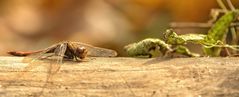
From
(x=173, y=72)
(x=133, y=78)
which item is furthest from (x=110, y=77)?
(x=173, y=72)

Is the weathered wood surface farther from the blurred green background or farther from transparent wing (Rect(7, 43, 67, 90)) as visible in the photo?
the blurred green background

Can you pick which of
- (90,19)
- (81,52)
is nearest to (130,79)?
(81,52)

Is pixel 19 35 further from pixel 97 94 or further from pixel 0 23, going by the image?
pixel 97 94

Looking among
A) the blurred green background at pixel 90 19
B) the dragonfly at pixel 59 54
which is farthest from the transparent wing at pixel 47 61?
the blurred green background at pixel 90 19

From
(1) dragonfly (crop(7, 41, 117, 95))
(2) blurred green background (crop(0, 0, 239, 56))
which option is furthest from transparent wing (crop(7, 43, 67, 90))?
(2) blurred green background (crop(0, 0, 239, 56))

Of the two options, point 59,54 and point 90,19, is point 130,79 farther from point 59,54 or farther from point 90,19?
point 90,19

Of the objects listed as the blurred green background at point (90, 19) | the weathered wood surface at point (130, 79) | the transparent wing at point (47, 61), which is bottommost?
the weathered wood surface at point (130, 79)

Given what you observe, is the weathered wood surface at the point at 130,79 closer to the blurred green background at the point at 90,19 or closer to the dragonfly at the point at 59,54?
the dragonfly at the point at 59,54
